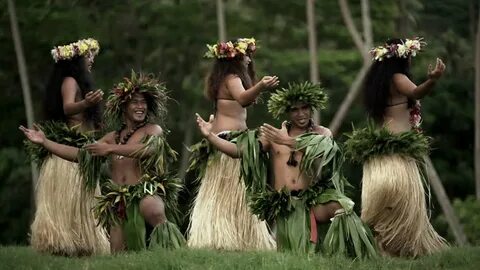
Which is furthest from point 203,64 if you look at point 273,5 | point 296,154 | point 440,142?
point 296,154

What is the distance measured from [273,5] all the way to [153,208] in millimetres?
9351

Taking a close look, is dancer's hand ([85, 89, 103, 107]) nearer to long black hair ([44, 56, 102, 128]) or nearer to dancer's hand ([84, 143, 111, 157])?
dancer's hand ([84, 143, 111, 157])

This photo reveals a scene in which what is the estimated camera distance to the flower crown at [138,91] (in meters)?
7.79

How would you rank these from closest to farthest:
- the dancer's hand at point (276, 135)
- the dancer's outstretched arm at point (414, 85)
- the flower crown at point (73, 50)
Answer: the dancer's hand at point (276, 135)
the dancer's outstretched arm at point (414, 85)
the flower crown at point (73, 50)

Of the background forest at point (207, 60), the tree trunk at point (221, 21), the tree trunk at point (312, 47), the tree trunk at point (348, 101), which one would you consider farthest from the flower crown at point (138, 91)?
the background forest at point (207, 60)

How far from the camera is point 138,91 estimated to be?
307 inches

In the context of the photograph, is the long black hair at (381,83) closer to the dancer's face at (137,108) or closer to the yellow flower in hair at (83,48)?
the dancer's face at (137,108)

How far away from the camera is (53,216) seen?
809 centimetres

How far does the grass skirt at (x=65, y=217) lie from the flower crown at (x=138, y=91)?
1.60 feet

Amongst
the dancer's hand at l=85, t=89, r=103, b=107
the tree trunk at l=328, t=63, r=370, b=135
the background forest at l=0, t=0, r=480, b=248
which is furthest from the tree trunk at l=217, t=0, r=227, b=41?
the dancer's hand at l=85, t=89, r=103, b=107

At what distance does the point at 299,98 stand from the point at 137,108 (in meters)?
1.10

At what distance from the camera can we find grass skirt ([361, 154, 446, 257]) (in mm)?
7578

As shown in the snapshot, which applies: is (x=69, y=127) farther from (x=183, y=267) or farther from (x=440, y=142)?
(x=440, y=142)

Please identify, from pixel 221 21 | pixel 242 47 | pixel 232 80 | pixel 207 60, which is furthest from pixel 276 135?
pixel 207 60
